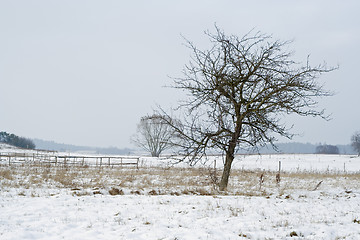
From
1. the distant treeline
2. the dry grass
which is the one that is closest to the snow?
the dry grass

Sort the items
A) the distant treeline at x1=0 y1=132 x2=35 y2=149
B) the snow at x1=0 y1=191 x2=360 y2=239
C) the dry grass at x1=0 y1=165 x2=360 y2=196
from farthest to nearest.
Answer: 1. the distant treeline at x1=0 y1=132 x2=35 y2=149
2. the dry grass at x1=0 y1=165 x2=360 y2=196
3. the snow at x1=0 y1=191 x2=360 y2=239

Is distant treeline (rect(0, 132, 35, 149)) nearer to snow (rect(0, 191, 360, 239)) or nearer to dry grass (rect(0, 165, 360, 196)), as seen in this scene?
dry grass (rect(0, 165, 360, 196))

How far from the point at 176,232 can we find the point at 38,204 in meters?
5.00

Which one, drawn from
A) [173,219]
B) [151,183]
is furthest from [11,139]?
[173,219]

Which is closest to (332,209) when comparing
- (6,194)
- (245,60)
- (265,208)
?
(265,208)

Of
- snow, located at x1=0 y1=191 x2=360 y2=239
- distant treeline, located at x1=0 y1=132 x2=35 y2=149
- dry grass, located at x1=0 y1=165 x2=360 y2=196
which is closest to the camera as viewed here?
snow, located at x1=0 y1=191 x2=360 y2=239

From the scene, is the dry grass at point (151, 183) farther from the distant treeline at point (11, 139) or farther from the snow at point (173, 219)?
the distant treeline at point (11, 139)

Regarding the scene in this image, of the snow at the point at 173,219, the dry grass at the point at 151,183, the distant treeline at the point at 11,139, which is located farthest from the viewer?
the distant treeline at the point at 11,139

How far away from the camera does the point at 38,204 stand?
879 centimetres

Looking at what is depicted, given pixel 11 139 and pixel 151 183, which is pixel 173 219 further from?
pixel 11 139

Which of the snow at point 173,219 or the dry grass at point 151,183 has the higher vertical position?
the snow at point 173,219

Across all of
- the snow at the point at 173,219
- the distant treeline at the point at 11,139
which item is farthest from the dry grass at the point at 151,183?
the distant treeline at the point at 11,139

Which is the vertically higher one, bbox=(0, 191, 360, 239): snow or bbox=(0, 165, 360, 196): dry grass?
bbox=(0, 191, 360, 239): snow

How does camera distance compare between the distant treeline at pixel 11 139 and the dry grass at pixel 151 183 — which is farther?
the distant treeline at pixel 11 139
